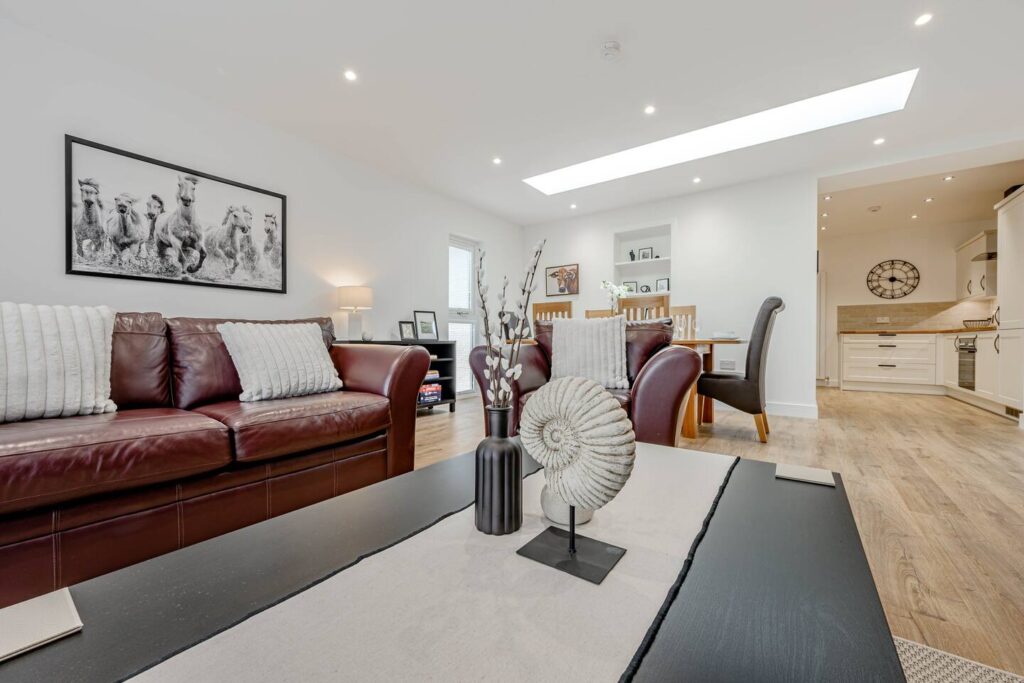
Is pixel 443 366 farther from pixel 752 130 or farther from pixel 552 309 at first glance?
pixel 752 130

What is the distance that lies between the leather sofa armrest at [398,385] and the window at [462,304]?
2.95m

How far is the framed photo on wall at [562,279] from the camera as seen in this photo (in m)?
5.68

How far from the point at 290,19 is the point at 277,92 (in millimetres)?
776

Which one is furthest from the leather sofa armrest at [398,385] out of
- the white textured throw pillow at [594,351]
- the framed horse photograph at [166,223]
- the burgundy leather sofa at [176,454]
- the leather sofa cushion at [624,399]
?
the framed horse photograph at [166,223]

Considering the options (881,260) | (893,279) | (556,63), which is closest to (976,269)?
(893,279)

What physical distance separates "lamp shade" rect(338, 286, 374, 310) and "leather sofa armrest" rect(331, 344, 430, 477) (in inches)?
60.3

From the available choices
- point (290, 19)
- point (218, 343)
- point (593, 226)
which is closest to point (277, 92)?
point (290, 19)

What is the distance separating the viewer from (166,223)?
107 inches

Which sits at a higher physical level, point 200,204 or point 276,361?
point 200,204

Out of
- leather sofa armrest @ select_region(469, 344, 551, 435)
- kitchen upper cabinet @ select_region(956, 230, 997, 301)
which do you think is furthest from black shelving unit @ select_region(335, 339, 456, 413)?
kitchen upper cabinet @ select_region(956, 230, 997, 301)

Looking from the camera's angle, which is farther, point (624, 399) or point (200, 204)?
point (200, 204)

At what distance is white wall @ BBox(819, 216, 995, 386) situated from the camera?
595cm

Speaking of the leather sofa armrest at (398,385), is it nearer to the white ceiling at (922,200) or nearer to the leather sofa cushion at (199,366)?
the leather sofa cushion at (199,366)

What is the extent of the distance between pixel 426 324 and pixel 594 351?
2.49m
